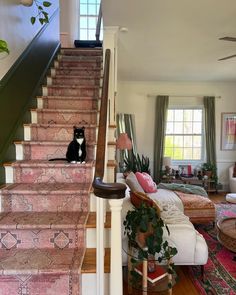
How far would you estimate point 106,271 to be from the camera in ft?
5.05

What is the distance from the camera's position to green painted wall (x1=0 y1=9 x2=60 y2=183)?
2.28 metres

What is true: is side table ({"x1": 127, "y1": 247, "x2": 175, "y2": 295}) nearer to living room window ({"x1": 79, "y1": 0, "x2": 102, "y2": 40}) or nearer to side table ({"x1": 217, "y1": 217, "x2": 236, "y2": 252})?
side table ({"x1": 217, "y1": 217, "x2": 236, "y2": 252})

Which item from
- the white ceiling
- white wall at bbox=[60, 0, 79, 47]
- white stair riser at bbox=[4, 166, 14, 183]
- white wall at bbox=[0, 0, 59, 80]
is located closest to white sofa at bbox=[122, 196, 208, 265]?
white stair riser at bbox=[4, 166, 14, 183]

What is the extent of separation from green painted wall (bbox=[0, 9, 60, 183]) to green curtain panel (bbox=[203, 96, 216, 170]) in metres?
4.19

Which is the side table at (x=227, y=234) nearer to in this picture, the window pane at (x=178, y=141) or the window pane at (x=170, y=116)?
the window pane at (x=178, y=141)

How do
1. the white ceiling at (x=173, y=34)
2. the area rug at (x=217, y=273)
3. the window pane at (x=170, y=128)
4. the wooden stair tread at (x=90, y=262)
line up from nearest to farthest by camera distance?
the wooden stair tread at (x=90, y=262) → the area rug at (x=217, y=273) → the white ceiling at (x=173, y=34) → the window pane at (x=170, y=128)

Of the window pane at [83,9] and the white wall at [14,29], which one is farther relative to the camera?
the window pane at [83,9]

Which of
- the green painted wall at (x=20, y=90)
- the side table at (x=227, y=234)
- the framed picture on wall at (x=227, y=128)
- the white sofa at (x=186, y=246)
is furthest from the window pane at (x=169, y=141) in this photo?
the white sofa at (x=186, y=246)

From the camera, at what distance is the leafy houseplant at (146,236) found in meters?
2.01

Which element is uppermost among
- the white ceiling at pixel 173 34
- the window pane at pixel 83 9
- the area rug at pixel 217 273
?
the window pane at pixel 83 9

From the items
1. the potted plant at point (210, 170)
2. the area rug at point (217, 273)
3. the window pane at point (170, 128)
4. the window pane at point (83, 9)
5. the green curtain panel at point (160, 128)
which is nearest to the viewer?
the area rug at point (217, 273)

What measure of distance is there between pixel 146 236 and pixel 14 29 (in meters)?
2.41

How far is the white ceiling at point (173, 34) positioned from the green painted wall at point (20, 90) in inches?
40.2

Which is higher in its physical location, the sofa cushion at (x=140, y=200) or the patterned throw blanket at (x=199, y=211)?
the sofa cushion at (x=140, y=200)
